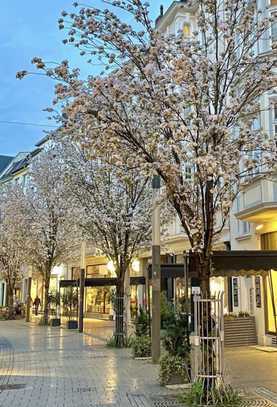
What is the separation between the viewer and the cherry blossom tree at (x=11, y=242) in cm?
2995

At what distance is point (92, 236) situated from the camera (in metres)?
17.5

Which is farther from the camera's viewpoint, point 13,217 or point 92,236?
point 13,217

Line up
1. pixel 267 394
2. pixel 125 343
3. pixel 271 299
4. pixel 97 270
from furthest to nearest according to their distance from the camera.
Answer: pixel 97 270 < pixel 125 343 < pixel 271 299 < pixel 267 394

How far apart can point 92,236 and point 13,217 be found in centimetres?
1410

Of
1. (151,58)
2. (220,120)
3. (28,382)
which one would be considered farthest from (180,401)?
(151,58)

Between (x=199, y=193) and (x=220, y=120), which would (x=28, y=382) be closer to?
(x=199, y=193)

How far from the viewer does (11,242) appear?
104 feet

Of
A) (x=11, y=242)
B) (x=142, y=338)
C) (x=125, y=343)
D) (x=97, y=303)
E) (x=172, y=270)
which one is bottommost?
(x=125, y=343)

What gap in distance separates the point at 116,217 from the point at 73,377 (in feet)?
22.0

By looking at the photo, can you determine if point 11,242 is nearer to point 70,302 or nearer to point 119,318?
point 70,302

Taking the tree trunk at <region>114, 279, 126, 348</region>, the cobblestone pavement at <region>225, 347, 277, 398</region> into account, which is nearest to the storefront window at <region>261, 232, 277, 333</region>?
the cobblestone pavement at <region>225, 347, 277, 398</region>

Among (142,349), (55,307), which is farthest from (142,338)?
(55,307)

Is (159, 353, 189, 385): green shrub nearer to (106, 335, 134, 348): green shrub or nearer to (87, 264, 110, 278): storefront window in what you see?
(106, 335, 134, 348): green shrub

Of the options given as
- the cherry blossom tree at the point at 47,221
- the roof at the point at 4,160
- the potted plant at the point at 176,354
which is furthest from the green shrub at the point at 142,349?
the roof at the point at 4,160
